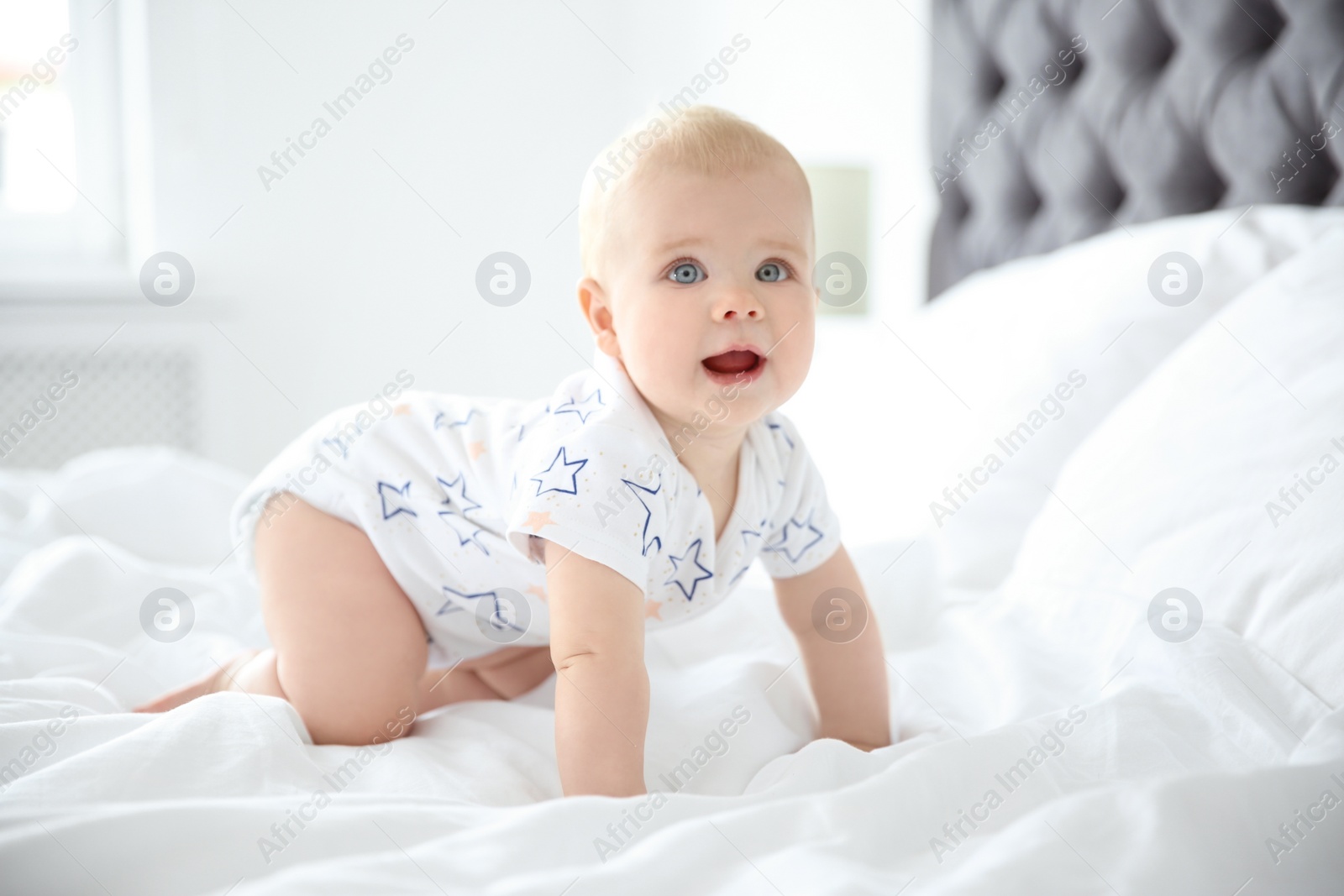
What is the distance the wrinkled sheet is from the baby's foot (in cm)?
4

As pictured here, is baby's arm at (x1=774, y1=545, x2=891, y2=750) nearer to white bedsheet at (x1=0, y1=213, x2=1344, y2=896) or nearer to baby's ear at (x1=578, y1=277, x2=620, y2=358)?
white bedsheet at (x1=0, y1=213, x2=1344, y2=896)

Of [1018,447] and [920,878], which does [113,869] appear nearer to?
[920,878]

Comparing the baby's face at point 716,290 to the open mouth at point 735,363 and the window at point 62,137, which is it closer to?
the open mouth at point 735,363

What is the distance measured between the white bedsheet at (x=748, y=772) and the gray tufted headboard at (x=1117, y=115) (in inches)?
18.9

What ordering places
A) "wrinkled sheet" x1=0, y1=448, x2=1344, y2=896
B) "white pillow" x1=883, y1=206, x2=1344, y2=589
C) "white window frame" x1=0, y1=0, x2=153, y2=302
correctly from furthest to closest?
"white window frame" x1=0, y1=0, x2=153, y2=302
"white pillow" x1=883, y1=206, x2=1344, y2=589
"wrinkled sheet" x1=0, y1=448, x2=1344, y2=896

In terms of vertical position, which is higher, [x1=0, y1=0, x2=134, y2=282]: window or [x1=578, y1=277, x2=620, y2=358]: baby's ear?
[x1=0, y1=0, x2=134, y2=282]: window

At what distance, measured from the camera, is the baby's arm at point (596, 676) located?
2.33 feet

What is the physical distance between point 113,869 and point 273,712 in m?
0.26

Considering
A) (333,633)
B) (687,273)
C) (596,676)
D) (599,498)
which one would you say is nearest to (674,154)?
(687,273)

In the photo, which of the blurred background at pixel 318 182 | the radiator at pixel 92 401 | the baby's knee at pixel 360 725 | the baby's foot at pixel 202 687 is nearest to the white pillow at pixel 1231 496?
the baby's knee at pixel 360 725

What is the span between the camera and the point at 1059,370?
1298mm

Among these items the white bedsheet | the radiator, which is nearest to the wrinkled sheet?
the white bedsheet

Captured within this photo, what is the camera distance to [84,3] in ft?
8.35

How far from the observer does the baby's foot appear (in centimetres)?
92
